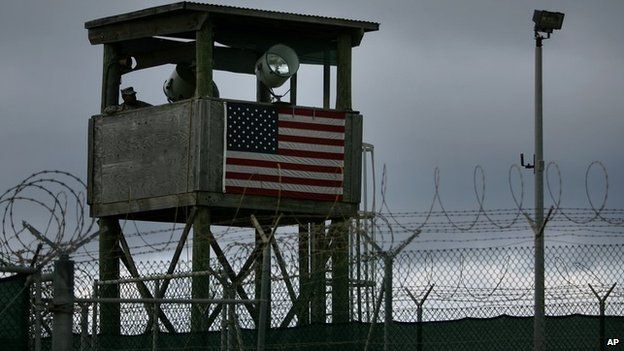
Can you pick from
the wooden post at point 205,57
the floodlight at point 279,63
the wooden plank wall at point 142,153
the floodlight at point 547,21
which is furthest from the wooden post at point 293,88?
the floodlight at point 547,21

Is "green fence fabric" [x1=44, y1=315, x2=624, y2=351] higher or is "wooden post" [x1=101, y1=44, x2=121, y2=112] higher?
"wooden post" [x1=101, y1=44, x2=121, y2=112]

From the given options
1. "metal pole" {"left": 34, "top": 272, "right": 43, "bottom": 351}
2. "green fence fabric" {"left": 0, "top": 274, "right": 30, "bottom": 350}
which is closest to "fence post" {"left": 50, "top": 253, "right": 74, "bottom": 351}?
"metal pole" {"left": 34, "top": 272, "right": 43, "bottom": 351}

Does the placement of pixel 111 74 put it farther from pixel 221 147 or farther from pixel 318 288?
pixel 318 288

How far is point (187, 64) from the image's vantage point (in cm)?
2761

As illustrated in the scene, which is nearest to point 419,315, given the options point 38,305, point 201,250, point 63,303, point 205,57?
point 38,305

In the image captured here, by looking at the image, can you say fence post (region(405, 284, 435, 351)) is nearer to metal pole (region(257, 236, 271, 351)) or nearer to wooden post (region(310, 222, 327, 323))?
metal pole (region(257, 236, 271, 351))

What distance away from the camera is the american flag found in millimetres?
24969

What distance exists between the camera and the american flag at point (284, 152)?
81.9ft

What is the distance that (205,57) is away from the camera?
2542cm

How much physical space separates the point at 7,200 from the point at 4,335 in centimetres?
446

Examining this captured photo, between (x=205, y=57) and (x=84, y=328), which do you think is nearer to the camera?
(x=84, y=328)

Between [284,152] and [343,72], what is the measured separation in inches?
74.9

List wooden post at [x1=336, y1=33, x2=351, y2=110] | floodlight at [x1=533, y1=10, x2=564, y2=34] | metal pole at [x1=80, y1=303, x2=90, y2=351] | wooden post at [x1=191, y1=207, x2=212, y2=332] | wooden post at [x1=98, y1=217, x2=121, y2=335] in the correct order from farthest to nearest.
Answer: floodlight at [x1=533, y1=10, x2=564, y2=34] < wooden post at [x1=336, y1=33, x2=351, y2=110] < wooden post at [x1=98, y1=217, x2=121, y2=335] < wooden post at [x1=191, y1=207, x2=212, y2=332] < metal pole at [x1=80, y1=303, x2=90, y2=351]

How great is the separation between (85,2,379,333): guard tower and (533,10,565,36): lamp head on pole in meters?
3.53
